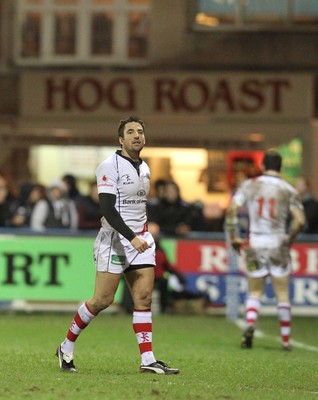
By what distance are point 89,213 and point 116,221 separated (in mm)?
11805

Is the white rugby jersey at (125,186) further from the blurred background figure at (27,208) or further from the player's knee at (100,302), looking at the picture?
the blurred background figure at (27,208)

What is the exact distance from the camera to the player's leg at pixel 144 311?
12.3 metres

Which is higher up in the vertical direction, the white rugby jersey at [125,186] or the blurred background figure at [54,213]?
the white rugby jersey at [125,186]

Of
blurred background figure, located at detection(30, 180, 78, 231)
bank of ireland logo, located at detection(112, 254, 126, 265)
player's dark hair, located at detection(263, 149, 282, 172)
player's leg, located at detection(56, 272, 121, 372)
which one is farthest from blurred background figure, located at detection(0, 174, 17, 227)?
bank of ireland logo, located at detection(112, 254, 126, 265)

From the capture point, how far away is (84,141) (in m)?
32.0

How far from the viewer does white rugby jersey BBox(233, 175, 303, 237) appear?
16375mm

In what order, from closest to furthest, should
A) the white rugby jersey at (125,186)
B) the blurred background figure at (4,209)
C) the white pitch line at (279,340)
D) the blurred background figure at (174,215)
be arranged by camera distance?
the white rugby jersey at (125,186), the white pitch line at (279,340), the blurred background figure at (174,215), the blurred background figure at (4,209)

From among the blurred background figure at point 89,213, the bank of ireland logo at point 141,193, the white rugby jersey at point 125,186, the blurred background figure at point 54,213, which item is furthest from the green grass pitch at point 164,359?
the blurred background figure at point 89,213

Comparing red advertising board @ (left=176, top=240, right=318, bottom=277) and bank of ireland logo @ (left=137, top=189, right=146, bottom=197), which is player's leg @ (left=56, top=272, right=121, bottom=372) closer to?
bank of ireland logo @ (left=137, top=189, right=146, bottom=197)

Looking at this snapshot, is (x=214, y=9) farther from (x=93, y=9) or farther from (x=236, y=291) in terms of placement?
(x=236, y=291)

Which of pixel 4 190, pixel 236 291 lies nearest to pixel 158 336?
pixel 236 291

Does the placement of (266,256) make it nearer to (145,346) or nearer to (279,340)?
(279,340)

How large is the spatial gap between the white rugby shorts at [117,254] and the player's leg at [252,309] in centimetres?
409

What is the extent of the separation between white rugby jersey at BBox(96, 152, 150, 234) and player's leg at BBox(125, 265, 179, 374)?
1.16 ft
